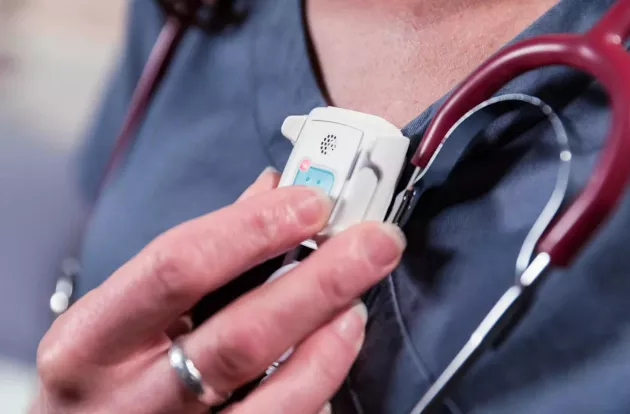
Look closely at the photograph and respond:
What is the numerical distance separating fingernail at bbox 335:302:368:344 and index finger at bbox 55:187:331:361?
2.0 inches

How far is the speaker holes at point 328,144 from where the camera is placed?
376 millimetres

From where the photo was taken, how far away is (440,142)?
0.36 m

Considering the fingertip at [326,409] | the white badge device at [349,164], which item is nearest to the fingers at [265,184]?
the white badge device at [349,164]

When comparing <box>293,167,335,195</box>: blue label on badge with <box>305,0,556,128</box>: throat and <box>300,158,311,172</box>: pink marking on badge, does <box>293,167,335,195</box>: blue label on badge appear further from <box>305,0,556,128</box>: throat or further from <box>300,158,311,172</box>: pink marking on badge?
<box>305,0,556,128</box>: throat

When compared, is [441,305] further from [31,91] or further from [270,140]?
[31,91]

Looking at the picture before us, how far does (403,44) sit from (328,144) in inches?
7.1

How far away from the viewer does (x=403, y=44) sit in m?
0.51

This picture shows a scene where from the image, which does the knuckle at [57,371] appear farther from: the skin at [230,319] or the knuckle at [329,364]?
the knuckle at [329,364]

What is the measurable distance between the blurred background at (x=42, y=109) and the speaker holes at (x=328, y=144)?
896 millimetres

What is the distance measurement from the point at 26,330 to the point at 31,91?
0.53m

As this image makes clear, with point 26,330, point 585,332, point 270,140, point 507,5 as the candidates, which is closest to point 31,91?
point 26,330

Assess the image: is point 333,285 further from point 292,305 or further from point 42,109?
point 42,109

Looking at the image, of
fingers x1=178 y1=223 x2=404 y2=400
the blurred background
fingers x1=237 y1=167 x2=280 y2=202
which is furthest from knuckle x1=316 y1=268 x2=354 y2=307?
the blurred background

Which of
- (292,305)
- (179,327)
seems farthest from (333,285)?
(179,327)
